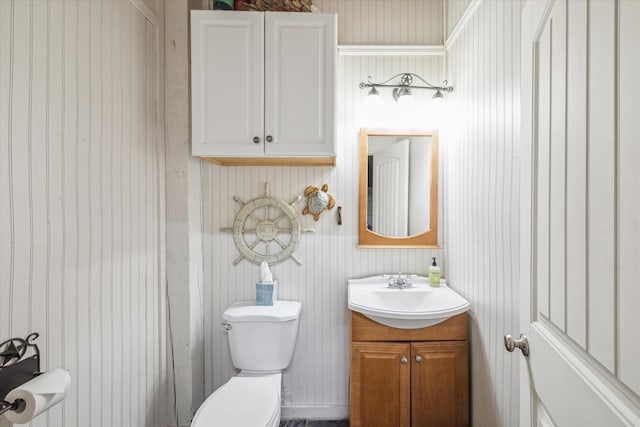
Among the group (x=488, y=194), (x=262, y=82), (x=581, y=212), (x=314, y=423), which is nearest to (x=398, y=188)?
(x=488, y=194)

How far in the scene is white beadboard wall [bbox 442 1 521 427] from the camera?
4.24 ft

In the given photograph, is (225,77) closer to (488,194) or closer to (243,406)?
(488,194)

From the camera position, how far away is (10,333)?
0.95 m

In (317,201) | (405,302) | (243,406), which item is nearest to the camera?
(243,406)

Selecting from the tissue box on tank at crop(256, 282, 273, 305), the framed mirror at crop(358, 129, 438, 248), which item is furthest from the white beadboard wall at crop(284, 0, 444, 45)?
the tissue box on tank at crop(256, 282, 273, 305)

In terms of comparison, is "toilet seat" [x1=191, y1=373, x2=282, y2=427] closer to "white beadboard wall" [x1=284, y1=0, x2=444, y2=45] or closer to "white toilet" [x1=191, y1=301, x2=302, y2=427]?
"white toilet" [x1=191, y1=301, x2=302, y2=427]

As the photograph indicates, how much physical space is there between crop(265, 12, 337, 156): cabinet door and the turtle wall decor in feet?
1.33

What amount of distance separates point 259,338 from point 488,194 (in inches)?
54.4

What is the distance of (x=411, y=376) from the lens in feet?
5.48

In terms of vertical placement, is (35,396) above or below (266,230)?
below

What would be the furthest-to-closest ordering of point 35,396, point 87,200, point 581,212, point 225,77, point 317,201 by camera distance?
point 317,201, point 225,77, point 87,200, point 35,396, point 581,212

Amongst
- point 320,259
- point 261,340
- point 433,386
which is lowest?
point 433,386

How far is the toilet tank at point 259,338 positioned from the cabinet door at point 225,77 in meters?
0.91

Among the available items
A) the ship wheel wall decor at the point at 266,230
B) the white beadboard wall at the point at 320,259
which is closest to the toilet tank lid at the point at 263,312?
the white beadboard wall at the point at 320,259
